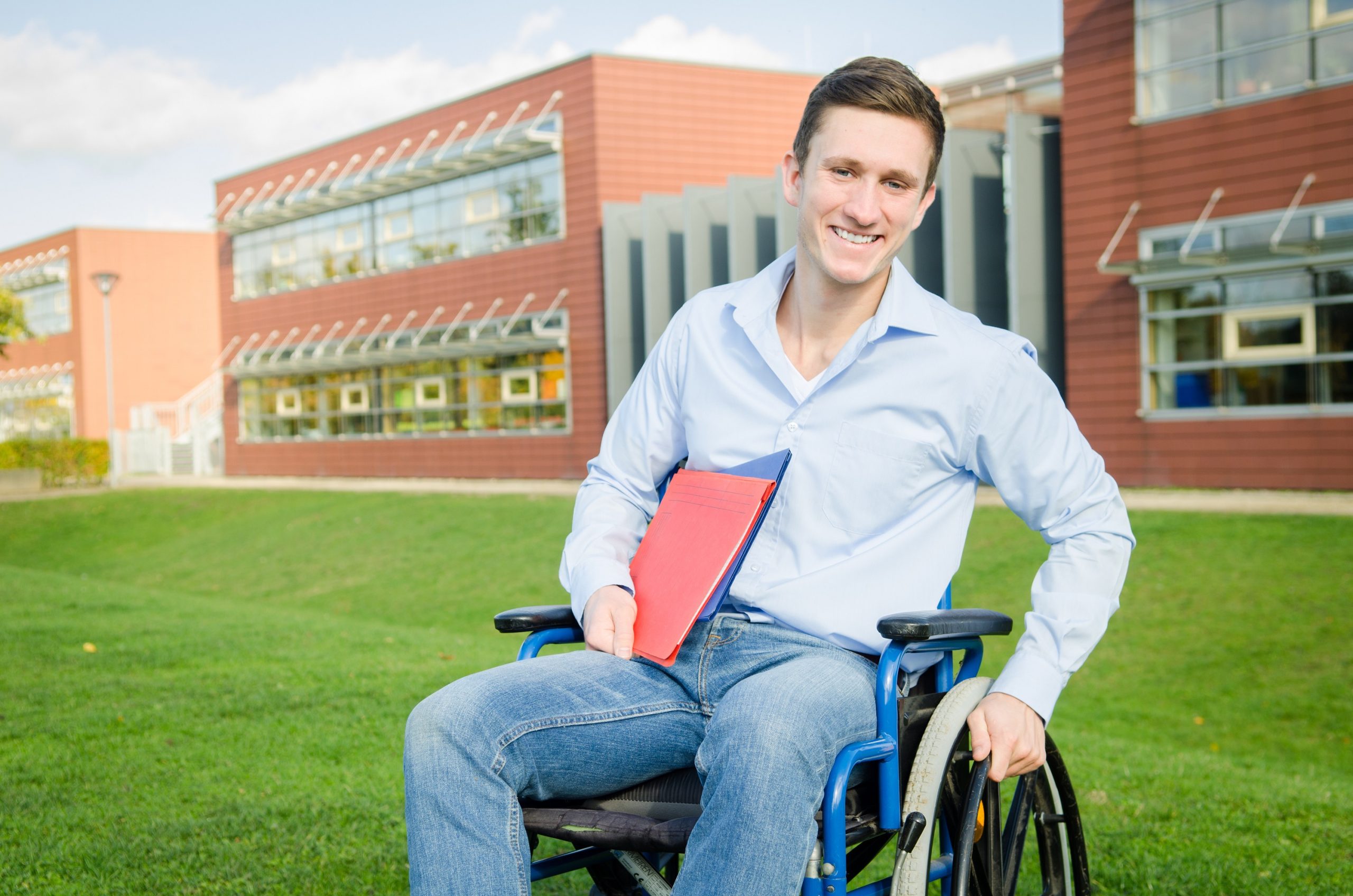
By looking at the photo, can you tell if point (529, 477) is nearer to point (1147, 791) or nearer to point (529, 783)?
point (1147, 791)

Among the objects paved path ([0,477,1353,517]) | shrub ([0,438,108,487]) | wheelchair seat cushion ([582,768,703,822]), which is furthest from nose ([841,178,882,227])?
shrub ([0,438,108,487])

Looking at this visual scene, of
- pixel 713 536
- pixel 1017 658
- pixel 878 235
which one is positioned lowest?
pixel 1017 658

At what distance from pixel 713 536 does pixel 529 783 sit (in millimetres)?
570

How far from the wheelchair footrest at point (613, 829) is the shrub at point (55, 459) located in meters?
34.4

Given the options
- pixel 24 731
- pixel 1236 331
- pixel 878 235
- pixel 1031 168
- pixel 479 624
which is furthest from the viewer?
pixel 1031 168

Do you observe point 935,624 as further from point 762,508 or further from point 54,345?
point 54,345

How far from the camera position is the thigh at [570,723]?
2223 mm

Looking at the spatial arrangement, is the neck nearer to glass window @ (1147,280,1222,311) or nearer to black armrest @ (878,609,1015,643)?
black armrest @ (878,609,1015,643)

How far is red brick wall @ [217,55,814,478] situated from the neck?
2072 cm

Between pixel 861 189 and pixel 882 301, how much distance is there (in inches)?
8.9

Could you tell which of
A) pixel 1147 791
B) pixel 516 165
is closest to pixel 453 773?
pixel 1147 791

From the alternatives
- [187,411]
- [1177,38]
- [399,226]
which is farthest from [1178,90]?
[187,411]

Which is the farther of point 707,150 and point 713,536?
point 707,150

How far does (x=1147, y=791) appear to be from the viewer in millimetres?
4824
